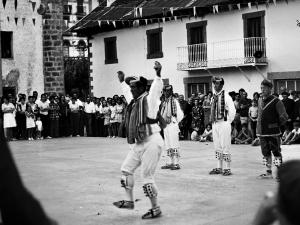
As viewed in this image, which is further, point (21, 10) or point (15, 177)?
point (21, 10)

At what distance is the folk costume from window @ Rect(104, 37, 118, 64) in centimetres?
2552

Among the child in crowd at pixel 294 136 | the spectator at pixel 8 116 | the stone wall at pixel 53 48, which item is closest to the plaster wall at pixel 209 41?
the stone wall at pixel 53 48

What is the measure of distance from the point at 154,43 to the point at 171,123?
17.9 metres

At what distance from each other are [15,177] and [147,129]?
666 cm

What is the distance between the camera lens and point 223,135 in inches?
485

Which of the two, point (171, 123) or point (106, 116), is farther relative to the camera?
point (106, 116)

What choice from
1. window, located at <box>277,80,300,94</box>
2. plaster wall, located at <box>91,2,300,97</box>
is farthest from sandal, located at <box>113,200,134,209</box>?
window, located at <box>277,80,300,94</box>

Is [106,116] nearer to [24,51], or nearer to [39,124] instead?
[39,124]

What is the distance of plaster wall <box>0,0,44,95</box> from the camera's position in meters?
28.9

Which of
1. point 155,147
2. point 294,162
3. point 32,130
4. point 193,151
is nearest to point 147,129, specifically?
point 155,147

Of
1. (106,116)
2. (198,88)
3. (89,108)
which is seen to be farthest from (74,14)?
(106,116)

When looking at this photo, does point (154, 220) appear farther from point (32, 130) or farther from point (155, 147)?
point (32, 130)

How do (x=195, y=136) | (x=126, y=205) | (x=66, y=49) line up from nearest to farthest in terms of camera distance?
(x=126, y=205)
(x=195, y=136)
(x=66, y=49)

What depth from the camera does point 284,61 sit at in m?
24.4
